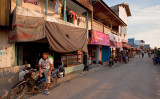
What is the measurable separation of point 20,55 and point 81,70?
4.98 metres

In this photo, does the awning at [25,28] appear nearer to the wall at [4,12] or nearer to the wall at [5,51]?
the wall at [5,51]

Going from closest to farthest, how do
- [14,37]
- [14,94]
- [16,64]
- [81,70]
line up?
1. [14,94]
2. [14,37]
3. [16,64]
4. [81,70]

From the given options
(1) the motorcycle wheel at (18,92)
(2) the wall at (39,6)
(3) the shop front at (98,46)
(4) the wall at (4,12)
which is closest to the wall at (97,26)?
(3) the shop front at (98,46)

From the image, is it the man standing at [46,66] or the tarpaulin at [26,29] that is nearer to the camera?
the tarpaulin at [26,29]

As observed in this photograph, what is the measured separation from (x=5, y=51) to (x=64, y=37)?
289cm

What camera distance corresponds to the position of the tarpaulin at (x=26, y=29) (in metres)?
3.72

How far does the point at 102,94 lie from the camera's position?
155 inches

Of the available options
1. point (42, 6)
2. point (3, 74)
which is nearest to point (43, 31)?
point (3, 74)

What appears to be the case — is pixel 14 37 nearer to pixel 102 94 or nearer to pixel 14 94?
pixel 14 94

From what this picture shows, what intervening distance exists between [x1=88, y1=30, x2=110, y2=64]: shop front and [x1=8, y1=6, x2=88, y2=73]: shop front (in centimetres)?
245

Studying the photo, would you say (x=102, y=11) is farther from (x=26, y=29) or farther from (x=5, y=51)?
(x=5, y=51)

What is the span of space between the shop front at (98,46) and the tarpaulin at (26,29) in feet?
18.7

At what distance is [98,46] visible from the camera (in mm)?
12109

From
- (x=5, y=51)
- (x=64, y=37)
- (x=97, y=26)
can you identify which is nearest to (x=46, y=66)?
(x=64, y=37)
